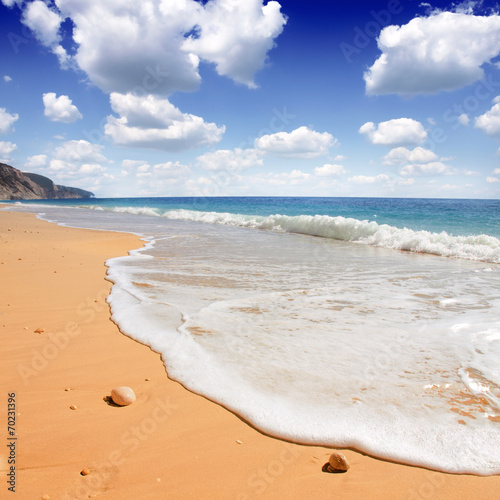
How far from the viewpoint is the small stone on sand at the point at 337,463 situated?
1.91 metres

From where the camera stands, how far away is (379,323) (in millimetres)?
4289

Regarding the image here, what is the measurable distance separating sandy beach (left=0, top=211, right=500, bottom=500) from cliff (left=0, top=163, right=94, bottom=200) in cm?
12242

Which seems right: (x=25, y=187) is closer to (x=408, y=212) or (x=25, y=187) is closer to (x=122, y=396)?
(x=408, y=212)

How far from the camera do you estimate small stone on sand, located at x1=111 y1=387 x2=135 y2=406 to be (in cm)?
248

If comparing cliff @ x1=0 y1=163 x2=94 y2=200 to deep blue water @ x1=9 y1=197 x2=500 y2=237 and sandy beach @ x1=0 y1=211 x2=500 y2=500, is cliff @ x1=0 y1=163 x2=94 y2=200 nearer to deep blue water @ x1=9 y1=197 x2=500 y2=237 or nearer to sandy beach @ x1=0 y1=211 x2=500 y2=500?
deep blue water @ x1=9 y1=197 x2=500 y2=237

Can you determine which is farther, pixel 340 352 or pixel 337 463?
pixel 340 352

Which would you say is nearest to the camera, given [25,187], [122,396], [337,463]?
[337,463]

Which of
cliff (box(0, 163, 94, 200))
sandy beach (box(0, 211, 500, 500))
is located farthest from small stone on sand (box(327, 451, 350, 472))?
cliff (box(0, 163, 94, 200))

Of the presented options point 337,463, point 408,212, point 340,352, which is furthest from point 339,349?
point 408,212

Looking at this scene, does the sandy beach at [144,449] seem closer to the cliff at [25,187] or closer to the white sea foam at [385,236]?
the white sea foam at [385,236]

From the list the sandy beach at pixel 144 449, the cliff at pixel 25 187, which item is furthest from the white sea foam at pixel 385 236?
the cliff at pixel 25 187

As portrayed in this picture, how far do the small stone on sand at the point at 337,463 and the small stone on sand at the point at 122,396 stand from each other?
144cm

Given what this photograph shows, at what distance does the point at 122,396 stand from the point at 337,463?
5.05 feet

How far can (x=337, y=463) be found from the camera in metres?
1.91
